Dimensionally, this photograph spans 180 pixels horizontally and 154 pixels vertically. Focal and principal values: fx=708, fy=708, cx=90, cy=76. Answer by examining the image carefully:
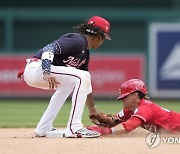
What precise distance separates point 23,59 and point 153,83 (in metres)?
3.43

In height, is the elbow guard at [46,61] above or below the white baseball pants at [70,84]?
above

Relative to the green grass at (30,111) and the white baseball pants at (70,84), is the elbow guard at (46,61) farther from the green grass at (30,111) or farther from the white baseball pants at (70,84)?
the green grass at (30,111)

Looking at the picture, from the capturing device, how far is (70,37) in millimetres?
8008

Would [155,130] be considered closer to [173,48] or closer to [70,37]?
[70,37]

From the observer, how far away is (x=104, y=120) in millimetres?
8430

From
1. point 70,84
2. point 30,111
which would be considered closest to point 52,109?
point 70,84

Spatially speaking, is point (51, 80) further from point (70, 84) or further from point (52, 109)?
point (52, 109)

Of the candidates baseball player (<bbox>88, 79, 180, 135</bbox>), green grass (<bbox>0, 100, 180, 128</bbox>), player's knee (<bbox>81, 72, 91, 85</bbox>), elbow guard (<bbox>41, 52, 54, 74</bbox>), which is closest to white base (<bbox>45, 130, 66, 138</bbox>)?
baseball player (<bbox>88, 79, 180, 135</bbox>)

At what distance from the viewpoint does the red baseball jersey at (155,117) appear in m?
7.89

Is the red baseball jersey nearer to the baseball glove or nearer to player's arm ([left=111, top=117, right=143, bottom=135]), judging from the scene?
player's arm ([left=111, top=117, right=143, bottom=135])

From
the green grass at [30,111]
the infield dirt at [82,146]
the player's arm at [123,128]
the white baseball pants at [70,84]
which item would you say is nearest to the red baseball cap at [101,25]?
the white baseball pants at [70,84]

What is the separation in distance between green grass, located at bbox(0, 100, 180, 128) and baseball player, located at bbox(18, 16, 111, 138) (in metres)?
2.36

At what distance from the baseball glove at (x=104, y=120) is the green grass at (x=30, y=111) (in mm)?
2149

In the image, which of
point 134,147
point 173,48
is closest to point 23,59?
point 173,48
